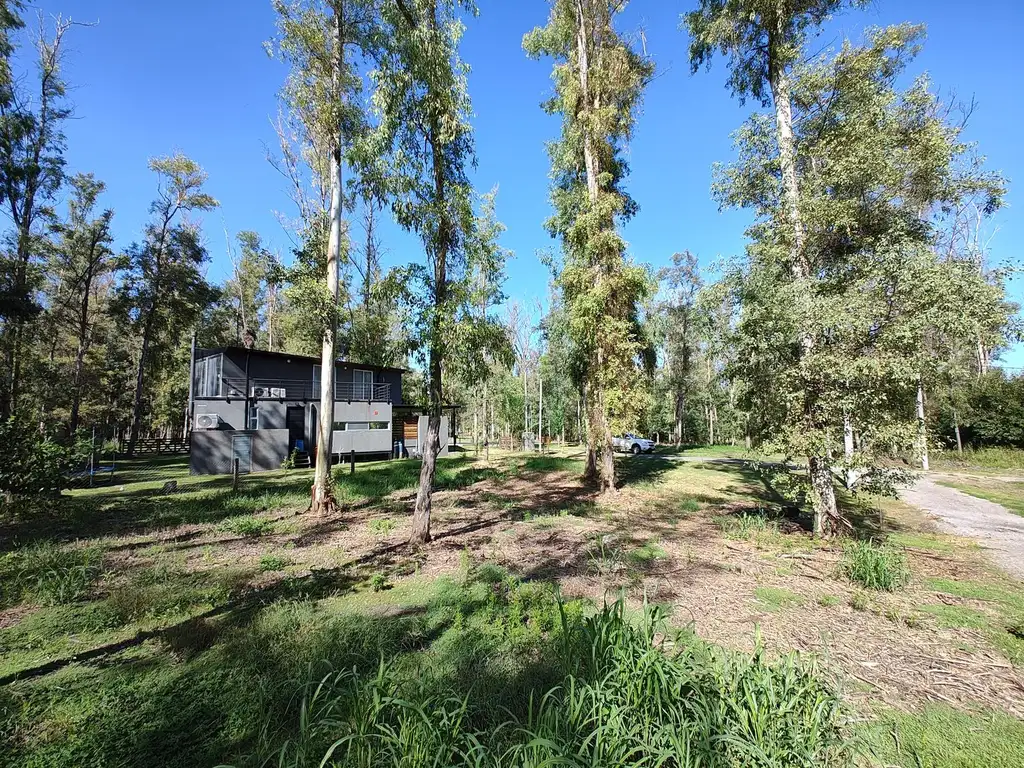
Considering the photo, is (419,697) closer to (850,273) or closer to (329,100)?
(850,273)

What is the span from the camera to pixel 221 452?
1574 centimetres

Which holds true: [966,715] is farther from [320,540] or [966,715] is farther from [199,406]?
[199,406]

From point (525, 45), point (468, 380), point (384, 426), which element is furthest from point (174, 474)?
point (525, 45)

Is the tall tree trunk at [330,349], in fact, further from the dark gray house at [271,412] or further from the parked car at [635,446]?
the parked car at [635,446]

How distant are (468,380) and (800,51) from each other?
8.63 meters

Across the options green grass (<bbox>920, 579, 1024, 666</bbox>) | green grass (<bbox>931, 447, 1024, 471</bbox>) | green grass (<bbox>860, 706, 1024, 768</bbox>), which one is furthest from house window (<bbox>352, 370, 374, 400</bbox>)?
green grass (<bbox>931, 447, 1024, 471</bbox>)

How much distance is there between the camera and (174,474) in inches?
608

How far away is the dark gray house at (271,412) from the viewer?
15.8 meters

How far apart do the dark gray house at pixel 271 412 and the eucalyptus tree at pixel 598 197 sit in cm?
916

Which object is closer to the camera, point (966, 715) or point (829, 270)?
point (966, 715)

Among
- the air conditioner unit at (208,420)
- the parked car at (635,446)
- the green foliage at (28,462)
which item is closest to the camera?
the green foliage at (28,462)

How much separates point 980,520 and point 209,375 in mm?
27998

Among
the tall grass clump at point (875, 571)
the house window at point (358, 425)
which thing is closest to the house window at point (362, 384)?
the house window at point (358, 425)

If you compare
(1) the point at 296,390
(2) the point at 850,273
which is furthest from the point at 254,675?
(1) the point at 296,390
